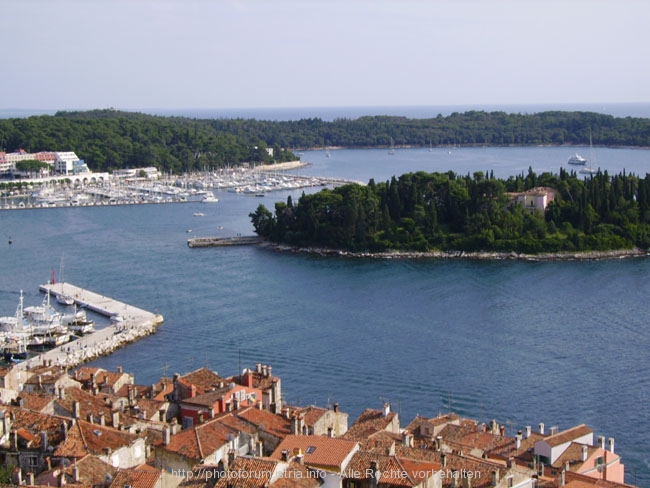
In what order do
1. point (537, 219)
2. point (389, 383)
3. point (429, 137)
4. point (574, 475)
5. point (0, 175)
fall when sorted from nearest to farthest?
1. point (574, 475)
2. point (389, 383)
3. point (537, 219)
4. point (0, 175)
5. point (429, 137)

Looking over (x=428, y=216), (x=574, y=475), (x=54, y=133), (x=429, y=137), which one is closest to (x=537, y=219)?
(x=428, y=216)

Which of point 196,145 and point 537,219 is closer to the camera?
point 537,219

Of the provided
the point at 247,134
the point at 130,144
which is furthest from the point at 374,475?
the point at 247,134

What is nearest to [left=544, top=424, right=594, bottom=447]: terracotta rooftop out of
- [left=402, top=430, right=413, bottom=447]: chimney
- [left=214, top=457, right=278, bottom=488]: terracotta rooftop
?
[left=402, top=430, right=413, bottom=447]: chimney

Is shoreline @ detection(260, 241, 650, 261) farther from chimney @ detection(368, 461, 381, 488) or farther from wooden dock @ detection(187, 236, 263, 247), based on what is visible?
chimney @ detection(368, 461, 381, 488)

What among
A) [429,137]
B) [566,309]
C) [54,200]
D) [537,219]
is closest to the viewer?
[566,309]

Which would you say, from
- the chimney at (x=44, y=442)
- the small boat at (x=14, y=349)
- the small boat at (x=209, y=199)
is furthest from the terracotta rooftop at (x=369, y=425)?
the small boat at (x=209, y=199)

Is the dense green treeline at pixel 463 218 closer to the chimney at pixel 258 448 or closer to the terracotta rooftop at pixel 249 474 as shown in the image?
the chimney at pixel 258 448

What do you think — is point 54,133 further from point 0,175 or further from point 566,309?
point 566,309
